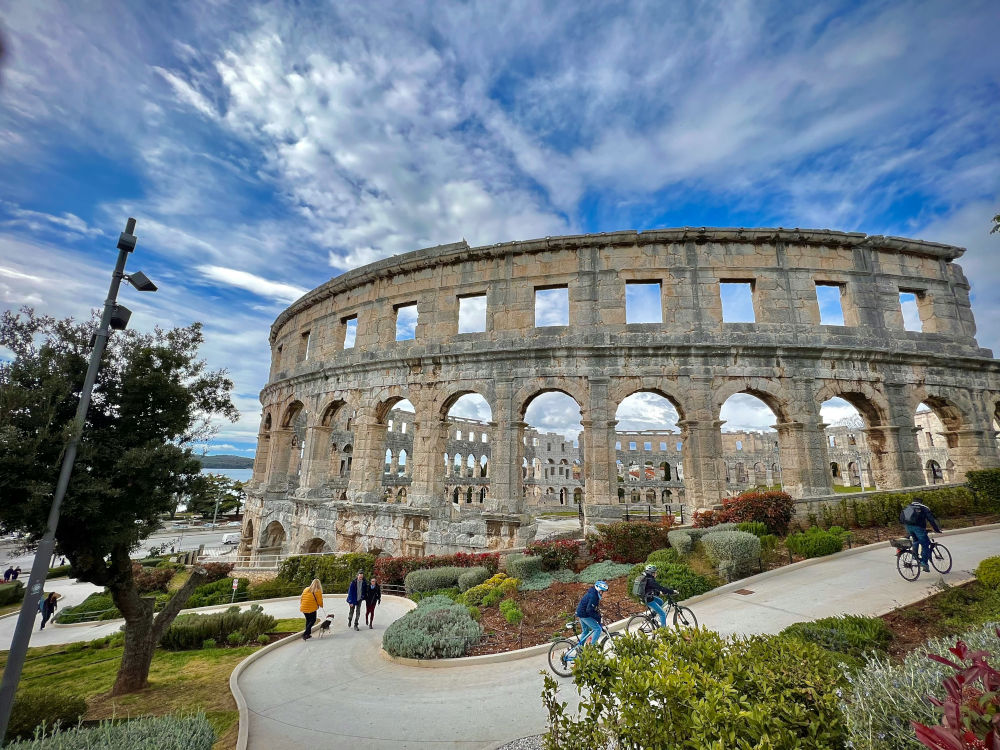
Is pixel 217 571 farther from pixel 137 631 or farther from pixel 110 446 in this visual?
pixel 110 446

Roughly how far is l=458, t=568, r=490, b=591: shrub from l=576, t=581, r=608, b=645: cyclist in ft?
19.8

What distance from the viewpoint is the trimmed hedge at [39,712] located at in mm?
4832

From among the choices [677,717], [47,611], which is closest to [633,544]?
[677,717]

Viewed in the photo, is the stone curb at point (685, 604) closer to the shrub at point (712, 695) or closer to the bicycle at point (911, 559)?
the bicycle at point (911, 559)

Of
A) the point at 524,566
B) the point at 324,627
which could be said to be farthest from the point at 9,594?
the point at 524,566

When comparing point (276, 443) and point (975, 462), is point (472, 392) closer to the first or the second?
point (276, 443)

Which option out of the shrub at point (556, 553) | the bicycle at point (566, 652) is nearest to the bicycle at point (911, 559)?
the bicycle at point (566, 652)

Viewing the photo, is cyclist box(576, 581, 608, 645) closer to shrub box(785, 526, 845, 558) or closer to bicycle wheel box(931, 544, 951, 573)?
bicycle wheel box(931, 544, 951, 573)

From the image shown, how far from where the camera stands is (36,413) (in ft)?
18.8

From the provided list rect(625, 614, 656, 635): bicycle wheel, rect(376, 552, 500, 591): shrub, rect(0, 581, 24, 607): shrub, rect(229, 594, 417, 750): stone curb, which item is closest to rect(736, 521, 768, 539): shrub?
rect(625, 614, 656, 635): bicycle wheel

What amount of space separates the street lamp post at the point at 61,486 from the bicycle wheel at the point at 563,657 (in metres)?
6.32

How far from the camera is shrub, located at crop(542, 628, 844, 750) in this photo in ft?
8.91

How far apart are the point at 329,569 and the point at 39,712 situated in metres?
10.4

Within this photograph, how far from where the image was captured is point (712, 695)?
2822mm
